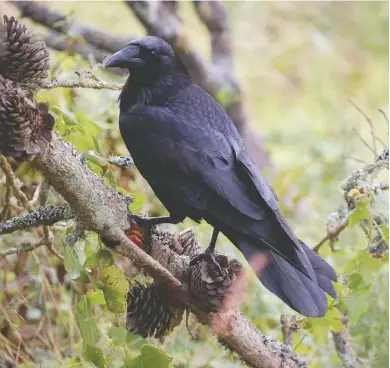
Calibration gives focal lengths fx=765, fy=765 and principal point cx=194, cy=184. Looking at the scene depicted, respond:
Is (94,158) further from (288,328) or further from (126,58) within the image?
(288,328)

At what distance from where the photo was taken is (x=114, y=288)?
4.58ft

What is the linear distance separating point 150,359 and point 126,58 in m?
0.72

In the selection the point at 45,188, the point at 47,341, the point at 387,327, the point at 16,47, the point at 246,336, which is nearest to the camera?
the point at 16,47

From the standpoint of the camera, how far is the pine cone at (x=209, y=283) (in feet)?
4.85

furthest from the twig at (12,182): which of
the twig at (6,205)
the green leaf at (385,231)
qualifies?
the green leaf at (385,231)

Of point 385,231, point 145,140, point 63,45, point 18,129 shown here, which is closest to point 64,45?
point 63,45

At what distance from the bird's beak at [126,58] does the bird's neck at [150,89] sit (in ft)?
0.14

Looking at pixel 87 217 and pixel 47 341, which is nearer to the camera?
pixel 87 217

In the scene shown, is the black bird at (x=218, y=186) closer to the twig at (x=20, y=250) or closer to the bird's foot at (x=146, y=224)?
the bird's foot at (x=146, y=224)

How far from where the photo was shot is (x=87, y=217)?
138cm

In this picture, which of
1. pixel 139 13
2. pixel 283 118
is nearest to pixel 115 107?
pixel 139 13

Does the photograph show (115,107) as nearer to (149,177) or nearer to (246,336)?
(149,177)

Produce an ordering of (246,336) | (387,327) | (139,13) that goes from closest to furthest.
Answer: (246,336)
(387,327)
(139,13)

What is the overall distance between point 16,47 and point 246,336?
75 cm
